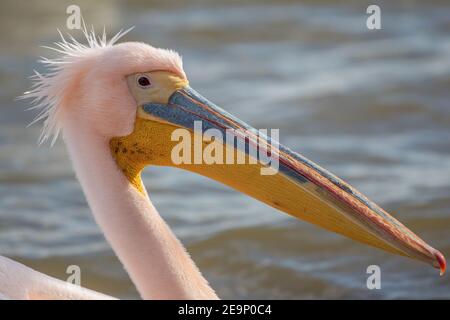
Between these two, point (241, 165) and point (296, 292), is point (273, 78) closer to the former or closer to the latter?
point (296, 292)

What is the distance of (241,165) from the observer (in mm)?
3816

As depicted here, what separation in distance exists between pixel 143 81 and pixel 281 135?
4.28 meters

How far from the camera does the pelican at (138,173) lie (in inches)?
146

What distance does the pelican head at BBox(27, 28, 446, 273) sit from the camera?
3.77 meters

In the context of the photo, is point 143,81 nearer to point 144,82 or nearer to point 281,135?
point 144,82

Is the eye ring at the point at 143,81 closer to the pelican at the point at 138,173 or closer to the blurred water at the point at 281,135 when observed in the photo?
the pelican at the point at 138,173

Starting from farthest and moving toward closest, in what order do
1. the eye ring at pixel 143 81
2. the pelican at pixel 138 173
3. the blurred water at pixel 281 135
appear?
the blurred water at pixel 281 135, the eye ring at pixel 143 81, the pelican at pixel 138 173

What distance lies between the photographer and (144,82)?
3.84 meters

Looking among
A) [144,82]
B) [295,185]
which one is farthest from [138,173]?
[295,185]

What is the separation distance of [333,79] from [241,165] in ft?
17.9

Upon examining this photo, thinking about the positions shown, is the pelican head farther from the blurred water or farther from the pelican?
the blurred water

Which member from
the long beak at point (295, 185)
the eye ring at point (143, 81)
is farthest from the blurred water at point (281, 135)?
the eye ring at point (143, 81)

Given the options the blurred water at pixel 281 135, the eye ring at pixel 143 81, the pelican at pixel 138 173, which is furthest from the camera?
the blurred water at pixel 281 135
